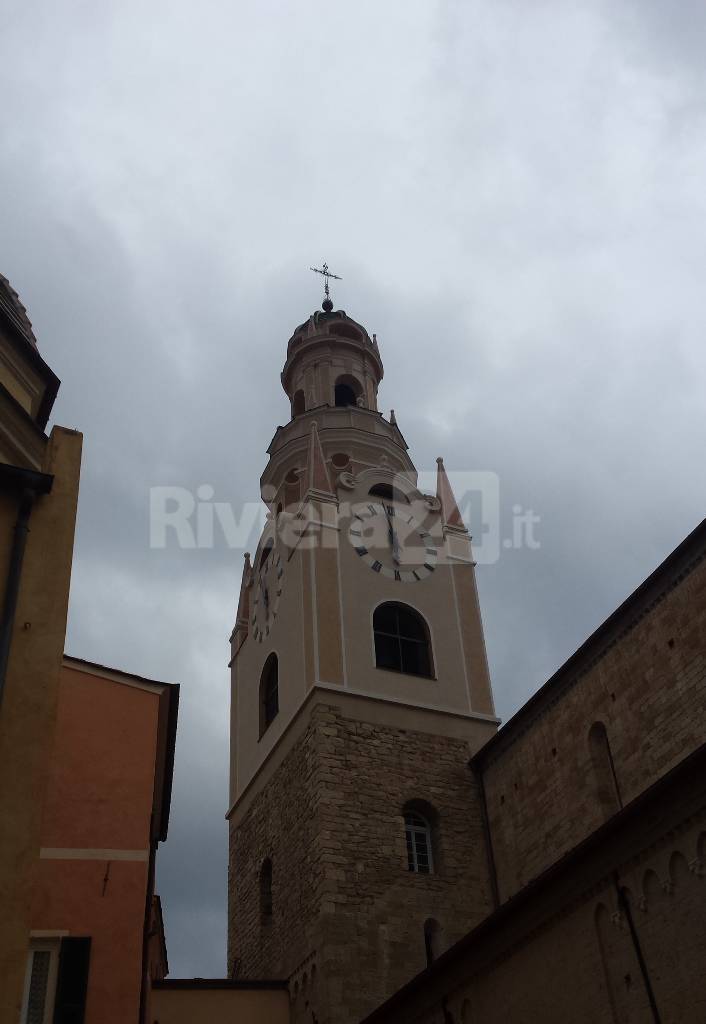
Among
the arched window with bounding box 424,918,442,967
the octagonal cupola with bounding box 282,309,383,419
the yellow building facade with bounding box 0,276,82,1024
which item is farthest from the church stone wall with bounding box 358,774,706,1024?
the octagonal cupola with bounding box 282,309,383,419

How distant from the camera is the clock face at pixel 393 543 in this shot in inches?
1003

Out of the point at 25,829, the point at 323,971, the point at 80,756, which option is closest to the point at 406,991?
the point at 323,971

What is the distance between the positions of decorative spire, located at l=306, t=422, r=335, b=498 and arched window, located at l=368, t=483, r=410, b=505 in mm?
1346

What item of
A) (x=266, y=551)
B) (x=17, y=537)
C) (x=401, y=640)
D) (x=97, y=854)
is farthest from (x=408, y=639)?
(x=17, y=537)

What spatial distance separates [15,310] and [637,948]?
10.1 meters

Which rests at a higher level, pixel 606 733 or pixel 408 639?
pixel 408 639

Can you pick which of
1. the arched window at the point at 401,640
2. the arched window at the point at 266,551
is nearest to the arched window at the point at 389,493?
the arched window at the point at 266,551

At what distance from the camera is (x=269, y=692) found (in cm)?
2566

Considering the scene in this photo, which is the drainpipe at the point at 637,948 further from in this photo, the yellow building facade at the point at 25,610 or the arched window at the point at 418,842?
the arched window at the point at 418,842

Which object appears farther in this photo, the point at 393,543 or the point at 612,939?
the point at 393,543

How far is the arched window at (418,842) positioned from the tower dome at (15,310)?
42.6ft

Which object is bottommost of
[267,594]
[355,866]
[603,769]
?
[355,866]

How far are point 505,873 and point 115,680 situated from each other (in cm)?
1017

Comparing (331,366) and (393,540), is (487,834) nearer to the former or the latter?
(393,540)
